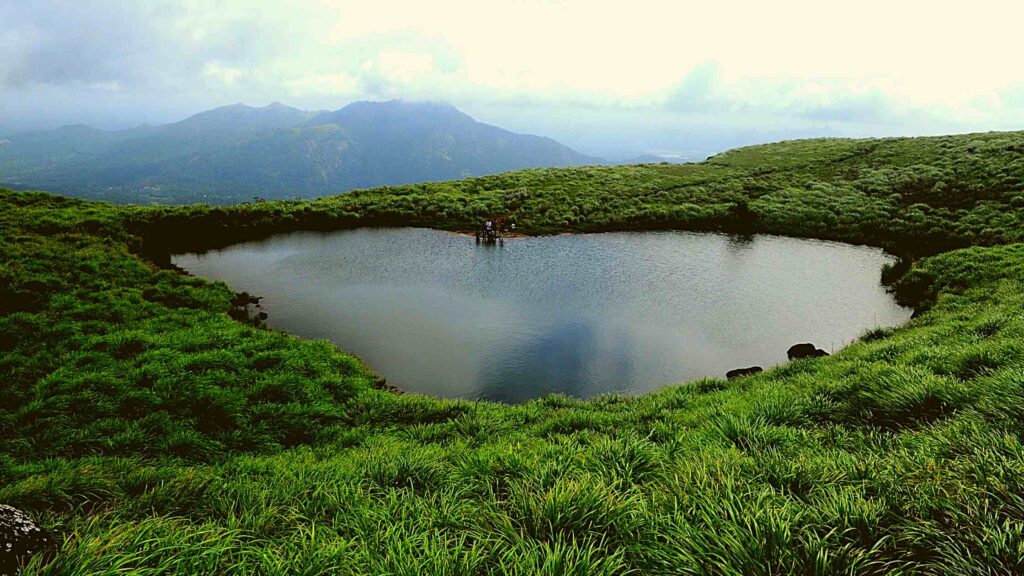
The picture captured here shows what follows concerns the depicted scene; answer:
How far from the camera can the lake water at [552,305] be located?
1702cm

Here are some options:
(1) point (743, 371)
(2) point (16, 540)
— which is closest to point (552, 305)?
(1) point (743, 371)

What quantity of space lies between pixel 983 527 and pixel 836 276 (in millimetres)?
30833

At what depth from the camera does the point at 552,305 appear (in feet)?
76.7

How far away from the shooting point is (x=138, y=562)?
3.93 m

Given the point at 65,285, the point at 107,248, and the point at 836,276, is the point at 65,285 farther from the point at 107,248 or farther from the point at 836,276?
the point at 836,276

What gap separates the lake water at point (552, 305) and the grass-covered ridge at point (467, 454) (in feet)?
7.99

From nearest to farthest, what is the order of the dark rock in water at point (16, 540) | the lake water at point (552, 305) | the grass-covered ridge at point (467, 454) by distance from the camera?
the dark rock in water at point (16, 540)
the grass-covered ridge at point (467, 454)
the lake water at point (552, 305)

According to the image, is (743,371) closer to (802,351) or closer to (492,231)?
(802,351)

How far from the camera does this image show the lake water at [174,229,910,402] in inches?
670

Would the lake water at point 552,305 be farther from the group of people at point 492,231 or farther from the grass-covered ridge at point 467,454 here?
the grass-covered ridge at point 467,454

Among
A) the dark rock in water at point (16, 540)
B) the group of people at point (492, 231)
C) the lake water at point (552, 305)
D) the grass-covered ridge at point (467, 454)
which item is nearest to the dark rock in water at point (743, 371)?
the lake water at point (552, 305)

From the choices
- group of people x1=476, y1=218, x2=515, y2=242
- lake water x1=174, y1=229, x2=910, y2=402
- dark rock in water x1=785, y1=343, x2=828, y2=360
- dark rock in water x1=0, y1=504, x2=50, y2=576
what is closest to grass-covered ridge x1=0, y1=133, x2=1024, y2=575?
dark rock in water x1=0, y1=504, x2=50, y2=576

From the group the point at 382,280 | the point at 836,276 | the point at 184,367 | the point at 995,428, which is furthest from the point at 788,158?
the point at 184,367

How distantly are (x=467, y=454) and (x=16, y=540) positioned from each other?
5901mm
